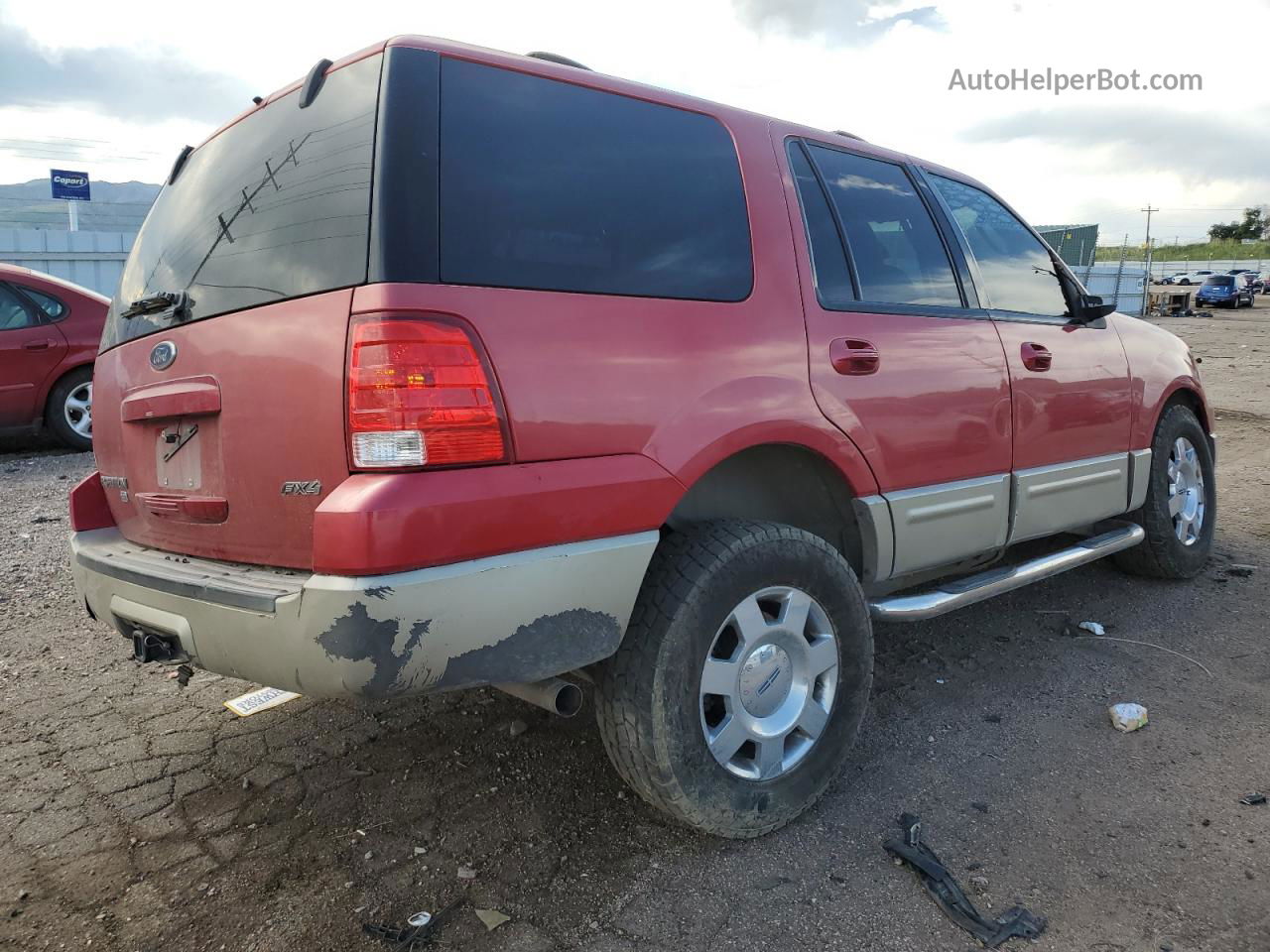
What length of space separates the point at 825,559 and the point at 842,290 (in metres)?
0.88

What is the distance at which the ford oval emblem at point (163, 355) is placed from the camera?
94.3 inches

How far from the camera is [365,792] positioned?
8.89ft

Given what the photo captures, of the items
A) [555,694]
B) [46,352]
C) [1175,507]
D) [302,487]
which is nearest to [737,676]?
Result: [555,694]

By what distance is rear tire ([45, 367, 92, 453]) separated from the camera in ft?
24.2

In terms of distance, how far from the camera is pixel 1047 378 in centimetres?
356

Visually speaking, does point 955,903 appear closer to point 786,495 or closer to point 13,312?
point 786,495

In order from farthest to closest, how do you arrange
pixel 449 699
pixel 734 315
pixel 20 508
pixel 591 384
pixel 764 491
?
pixel 20 508 → pixel 449 699 → pixel 764 491 → pixel 734 315 → pixel 591 384

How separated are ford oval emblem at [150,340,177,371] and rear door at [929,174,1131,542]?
2779mm

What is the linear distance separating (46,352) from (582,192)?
678 centimetres

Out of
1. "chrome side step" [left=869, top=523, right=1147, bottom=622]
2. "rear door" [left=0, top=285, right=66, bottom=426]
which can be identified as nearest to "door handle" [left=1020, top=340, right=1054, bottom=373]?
"chrome side step" [left=869, top=523, right=1147, bottom=622]

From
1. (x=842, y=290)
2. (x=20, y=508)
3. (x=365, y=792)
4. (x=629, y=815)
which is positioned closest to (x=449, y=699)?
(x=365, y=792)

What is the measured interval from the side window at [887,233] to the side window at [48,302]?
22.5ft

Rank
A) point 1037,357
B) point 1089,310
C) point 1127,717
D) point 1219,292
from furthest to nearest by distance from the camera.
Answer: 1. point 1219,292
2. point 1089,310
3. point 1037,357
4. point 1127,717

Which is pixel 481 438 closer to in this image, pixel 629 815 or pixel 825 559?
pixel 825 559
